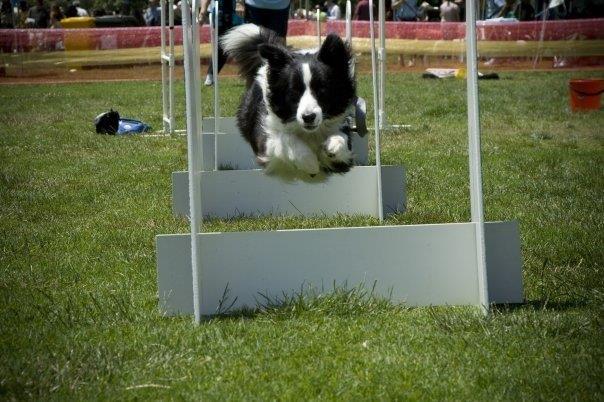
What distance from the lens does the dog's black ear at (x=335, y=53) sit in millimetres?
5859

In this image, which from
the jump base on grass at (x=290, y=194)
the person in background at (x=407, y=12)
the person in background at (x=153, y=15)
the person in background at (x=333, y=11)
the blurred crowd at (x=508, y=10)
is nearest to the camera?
the jump base on grass at (x=290, y=194)

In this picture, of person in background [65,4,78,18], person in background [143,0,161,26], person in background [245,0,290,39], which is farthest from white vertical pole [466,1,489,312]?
person in background [65,4,78,18]

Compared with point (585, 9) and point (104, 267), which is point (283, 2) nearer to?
point (104, 267)

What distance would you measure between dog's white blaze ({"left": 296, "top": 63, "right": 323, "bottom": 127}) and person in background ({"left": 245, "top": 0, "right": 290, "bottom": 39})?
403 cm

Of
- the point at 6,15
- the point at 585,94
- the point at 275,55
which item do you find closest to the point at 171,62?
the point at 275,55

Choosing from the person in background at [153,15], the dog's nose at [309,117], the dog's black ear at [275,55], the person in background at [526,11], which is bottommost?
the dog's nose at [309,117]

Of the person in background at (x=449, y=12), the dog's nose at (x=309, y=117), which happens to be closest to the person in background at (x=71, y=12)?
the person in background at (x=449, y=12)

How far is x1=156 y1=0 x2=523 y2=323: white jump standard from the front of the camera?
4391 mm

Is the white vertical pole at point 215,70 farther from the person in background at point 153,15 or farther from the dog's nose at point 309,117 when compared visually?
the person in background at point 153,15

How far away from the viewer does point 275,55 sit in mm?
5938

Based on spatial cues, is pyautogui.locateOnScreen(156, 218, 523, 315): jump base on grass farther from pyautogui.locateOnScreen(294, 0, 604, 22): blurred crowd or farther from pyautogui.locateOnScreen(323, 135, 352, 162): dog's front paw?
pyautogui.locateOnScreen(294, 0, 604, 22): blurred crowd

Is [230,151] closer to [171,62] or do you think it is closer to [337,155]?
[337,155]

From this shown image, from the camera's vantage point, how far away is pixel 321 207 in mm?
6562

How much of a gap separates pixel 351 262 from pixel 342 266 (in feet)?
0.15
